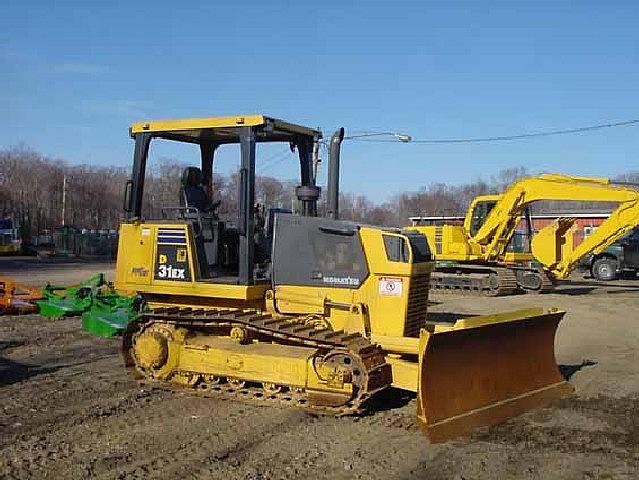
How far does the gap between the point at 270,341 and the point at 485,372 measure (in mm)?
2206

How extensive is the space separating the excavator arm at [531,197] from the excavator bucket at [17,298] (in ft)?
44.2

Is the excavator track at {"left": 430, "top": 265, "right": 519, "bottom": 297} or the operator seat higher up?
the operator seat

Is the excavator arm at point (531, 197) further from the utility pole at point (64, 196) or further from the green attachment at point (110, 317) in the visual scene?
the utility pole at point (64, 196)

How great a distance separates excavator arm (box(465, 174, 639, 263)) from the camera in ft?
70.1

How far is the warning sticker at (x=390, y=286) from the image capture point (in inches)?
291

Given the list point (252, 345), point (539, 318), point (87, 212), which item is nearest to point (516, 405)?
point (539, 318)

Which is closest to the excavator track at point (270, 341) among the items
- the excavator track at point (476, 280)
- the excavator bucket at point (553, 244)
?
the excavator track at point (476, 280)

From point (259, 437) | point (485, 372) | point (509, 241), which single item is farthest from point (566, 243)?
point (259, 437)

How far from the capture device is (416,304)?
7.67 metres

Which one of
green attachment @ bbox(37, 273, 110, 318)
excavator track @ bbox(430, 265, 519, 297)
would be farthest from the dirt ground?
excavator track @ bbox(430, 265, 519, 297)

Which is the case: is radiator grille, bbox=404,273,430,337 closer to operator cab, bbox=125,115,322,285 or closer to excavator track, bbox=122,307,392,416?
excavator track, bbox=122,307,392,416

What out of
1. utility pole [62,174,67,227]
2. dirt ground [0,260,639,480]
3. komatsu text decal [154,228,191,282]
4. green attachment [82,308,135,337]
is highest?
utility pole [62,174,67,227]

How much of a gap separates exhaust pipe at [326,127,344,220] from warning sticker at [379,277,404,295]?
3.44ft

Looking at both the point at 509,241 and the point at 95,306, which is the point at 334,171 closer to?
the point at 95,306
